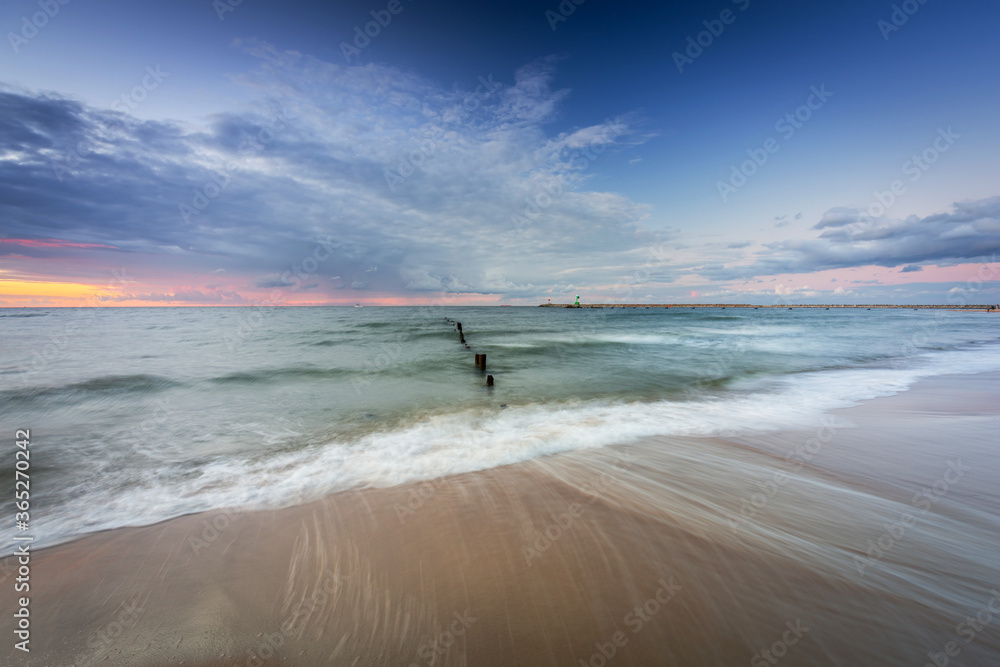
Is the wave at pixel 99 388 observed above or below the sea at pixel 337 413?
above

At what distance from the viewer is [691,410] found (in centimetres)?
806

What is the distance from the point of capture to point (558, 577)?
283cm

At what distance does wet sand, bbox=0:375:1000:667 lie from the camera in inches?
90.7

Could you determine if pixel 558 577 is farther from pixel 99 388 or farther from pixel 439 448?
pixel 99 388

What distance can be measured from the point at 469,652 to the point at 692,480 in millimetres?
3411

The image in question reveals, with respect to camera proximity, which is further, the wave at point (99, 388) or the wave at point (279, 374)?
the wave at point (279, 374)

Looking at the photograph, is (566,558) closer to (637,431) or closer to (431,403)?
(637,431)

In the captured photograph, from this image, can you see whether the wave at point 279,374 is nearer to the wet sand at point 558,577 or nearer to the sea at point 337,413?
the sea at point 337,413

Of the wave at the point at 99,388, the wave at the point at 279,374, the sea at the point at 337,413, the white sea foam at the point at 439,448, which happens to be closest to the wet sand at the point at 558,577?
the white sea foam at the point at 439,448

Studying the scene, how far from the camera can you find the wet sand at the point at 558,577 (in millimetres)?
2303

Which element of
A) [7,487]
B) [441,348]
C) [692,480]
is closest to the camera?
[692,480]

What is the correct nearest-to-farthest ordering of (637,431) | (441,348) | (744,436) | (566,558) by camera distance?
1. (566,558)
2. (744,436)
3. (637,431)
4. (441,348)

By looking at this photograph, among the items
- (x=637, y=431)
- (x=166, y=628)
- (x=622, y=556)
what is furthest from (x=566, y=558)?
(x=637, y=431)

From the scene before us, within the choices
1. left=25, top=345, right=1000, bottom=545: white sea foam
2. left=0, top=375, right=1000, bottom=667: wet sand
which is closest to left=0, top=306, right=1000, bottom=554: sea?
left=25, top=345, right=1000, bottom=545: white sea foam
